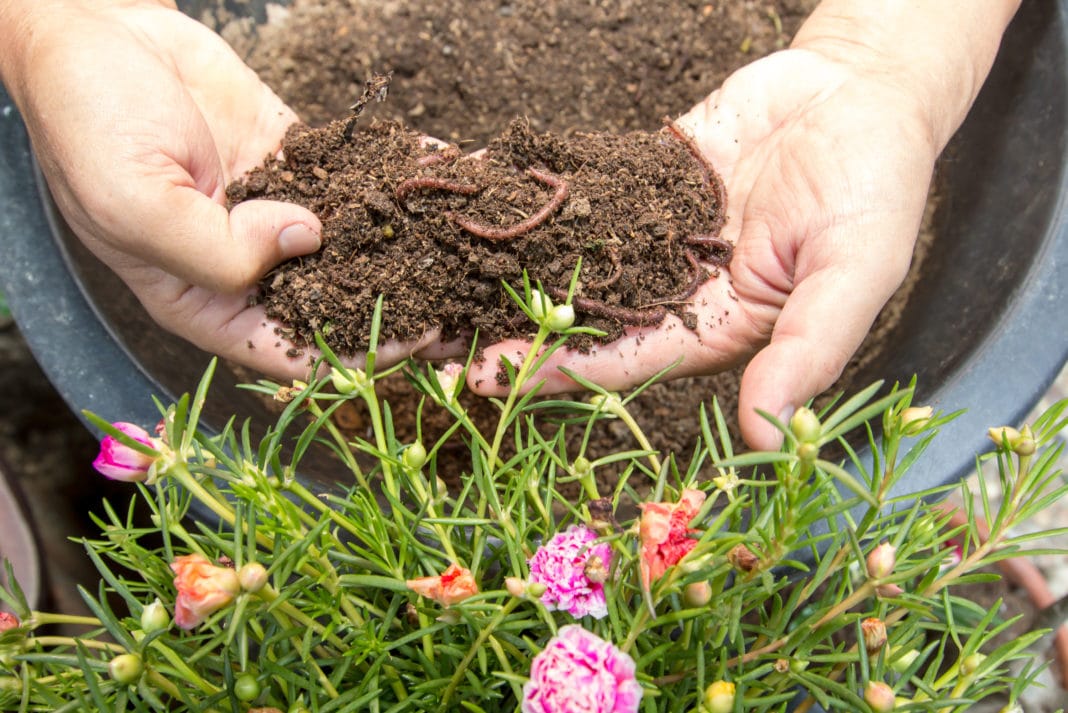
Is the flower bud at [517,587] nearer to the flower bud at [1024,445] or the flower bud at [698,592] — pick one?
the flower bud at [698,592]

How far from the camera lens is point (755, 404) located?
1.21 m

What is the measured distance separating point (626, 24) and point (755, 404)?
1.46 m

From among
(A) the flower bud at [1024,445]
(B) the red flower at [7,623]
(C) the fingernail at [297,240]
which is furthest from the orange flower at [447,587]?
(C) the fingernail at [297,240]

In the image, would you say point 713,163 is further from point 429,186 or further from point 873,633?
point 873,633

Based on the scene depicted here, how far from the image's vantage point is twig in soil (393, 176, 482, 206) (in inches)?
57.9

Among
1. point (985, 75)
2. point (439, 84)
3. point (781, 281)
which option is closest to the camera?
point (781, 281)

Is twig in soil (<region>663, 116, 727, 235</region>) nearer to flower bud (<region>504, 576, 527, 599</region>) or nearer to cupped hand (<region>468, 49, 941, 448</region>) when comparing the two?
cupped hand (<region>468, 49, 941, 448</region>)

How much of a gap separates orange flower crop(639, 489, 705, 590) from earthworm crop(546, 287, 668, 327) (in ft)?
2.36

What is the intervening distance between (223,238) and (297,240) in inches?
5.0

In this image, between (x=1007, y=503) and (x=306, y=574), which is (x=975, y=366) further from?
(x=306, y=574)

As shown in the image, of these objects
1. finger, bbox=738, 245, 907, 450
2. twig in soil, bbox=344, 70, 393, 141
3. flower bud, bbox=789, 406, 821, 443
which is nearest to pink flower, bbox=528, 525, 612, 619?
flower bud, bbox=789, 406, 821, 443

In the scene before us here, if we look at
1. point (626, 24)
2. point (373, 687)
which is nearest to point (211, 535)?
point (373, 687)

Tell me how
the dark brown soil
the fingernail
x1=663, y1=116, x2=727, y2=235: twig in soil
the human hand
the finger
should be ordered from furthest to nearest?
the dark brown soil
x1=663, y1=116, x2=727, y2=235: twig in soil
the fingernail
the human hand
the finger

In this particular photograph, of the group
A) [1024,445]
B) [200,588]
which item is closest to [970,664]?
[1024,445]
